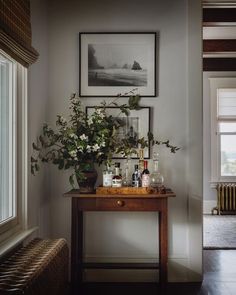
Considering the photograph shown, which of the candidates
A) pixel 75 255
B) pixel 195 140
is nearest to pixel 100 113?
pixel 195 140

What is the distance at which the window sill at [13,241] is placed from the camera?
93.4 inches

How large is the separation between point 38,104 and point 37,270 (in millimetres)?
1591

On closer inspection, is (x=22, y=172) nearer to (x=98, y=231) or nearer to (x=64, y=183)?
→ (x=64, y=183)

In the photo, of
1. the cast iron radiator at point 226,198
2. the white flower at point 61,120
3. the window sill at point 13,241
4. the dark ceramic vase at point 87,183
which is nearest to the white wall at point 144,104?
the white flower at point 61,120

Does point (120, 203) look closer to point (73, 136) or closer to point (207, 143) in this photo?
point (73, 136)

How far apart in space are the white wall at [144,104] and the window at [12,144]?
707 mm

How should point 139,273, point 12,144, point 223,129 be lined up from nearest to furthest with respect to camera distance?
1. point 12,144
2. point 139,273
3. point 223,129

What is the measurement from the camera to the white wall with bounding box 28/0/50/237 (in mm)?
3113

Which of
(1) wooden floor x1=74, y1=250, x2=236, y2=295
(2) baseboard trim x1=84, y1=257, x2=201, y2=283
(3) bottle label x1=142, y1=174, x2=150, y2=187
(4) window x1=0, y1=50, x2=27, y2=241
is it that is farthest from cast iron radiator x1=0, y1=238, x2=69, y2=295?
(3) bottle label x1=142, y1=174, x2=150, y2=187

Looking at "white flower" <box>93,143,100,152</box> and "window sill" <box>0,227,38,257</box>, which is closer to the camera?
"window sill" <box>0,227,38,257</box>

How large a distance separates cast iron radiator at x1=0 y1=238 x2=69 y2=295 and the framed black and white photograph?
1.53 m

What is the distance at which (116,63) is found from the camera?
3.60 metres

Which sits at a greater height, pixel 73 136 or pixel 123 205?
pixel 73 136

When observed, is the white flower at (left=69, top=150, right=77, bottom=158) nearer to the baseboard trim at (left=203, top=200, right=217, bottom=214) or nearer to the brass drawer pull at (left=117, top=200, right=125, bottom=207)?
the brass drawer pull at (left=117, top=200, right=125, bottom=207)
